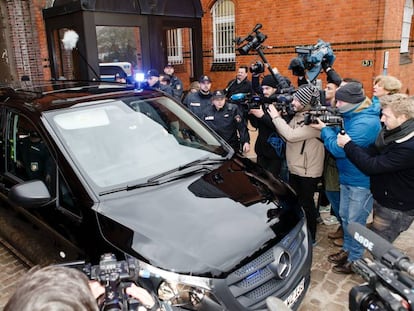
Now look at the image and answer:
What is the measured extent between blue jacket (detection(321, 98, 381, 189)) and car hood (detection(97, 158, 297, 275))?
26.8 inches

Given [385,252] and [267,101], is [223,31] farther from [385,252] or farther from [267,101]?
[385,252]

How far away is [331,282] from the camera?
3.49 metres

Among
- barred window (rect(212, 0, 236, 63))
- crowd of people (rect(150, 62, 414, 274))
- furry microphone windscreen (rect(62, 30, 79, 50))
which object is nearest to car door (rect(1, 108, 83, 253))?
crowd of people (rect(150, 62, 414, 274))

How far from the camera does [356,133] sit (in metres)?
3.18

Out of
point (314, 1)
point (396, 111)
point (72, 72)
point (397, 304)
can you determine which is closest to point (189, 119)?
point (396, 111)

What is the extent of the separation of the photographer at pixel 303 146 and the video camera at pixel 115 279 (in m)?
2.59

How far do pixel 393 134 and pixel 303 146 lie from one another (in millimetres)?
1023

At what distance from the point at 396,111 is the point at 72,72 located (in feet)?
30.1

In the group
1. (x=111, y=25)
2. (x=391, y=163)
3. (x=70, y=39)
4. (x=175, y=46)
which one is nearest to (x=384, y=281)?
(x=391, y=163)

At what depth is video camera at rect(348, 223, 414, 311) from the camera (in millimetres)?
1168

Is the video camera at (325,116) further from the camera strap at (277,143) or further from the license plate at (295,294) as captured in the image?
the license plate at (295,294)

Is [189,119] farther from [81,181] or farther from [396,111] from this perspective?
[396,111]

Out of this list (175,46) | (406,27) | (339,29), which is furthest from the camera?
(175,46)

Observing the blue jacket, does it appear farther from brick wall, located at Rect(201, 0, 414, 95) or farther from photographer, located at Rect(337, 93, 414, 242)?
brick wall, located at Rect(201, 0, 414, 95)
